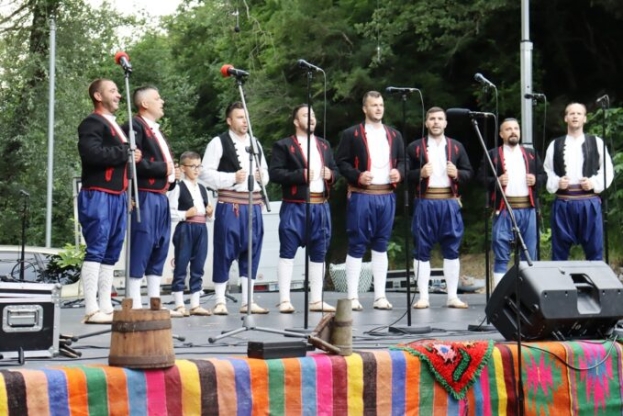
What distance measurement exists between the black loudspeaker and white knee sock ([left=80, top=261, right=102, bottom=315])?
2.67 metres

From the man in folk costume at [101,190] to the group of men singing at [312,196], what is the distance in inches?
0.4

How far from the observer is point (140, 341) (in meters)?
4.98

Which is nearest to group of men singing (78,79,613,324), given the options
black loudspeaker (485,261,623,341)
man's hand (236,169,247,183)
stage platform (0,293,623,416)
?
man's hand (236,169,247,183)

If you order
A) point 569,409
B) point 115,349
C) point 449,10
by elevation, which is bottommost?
point 569,409

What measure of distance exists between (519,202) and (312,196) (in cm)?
182

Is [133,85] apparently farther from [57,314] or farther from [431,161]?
[57,314]

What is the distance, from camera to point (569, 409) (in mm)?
6172

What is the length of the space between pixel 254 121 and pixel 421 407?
1554 cm

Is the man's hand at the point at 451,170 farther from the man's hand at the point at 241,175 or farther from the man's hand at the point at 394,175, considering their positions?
the man's hand at the point at 241,175


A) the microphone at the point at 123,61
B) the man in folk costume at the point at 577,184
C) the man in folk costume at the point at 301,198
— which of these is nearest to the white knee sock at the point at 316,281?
the man in folk costume at the point at 301,198

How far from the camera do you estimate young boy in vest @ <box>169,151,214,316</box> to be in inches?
353

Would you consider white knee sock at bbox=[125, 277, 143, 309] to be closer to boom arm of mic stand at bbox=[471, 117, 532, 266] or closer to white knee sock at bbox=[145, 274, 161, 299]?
white knee sock at bbox=[145, 274, 161, 299]

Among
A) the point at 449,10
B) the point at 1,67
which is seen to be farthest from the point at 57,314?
the point at 1,67

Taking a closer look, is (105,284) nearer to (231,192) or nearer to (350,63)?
(231,192)
